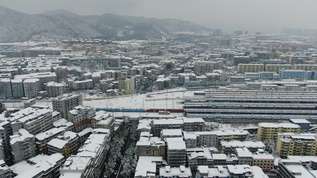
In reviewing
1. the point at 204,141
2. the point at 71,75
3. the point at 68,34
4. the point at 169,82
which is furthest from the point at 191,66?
the point at 68,34

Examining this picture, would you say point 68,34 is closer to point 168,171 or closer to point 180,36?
point 180,36

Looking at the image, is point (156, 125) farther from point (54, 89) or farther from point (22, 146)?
point (54, 89)

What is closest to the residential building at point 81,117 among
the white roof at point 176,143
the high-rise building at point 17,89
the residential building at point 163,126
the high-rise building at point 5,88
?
the residential building at point 163,126

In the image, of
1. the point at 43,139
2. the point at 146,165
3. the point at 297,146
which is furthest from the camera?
the point at 297,146

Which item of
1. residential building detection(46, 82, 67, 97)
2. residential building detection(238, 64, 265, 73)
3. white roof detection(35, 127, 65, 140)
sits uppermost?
residential building detection(238, 64, 265, 73)

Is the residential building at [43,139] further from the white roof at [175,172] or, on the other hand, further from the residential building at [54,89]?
the residential building at [54,89]

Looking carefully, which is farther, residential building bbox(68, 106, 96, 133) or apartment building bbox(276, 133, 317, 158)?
residential building bbox(68, 106, 96, 133)

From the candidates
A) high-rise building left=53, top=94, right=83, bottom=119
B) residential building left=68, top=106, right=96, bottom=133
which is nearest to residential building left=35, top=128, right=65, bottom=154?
residential building left=68, top=106, right=96, bottom=133

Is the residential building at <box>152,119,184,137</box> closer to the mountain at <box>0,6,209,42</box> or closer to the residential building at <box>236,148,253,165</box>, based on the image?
the residential building at <box>236,148,253,165</box>

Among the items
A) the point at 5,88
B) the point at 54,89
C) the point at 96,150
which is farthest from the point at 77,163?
the point at 5,88

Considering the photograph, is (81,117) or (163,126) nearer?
(163,126)


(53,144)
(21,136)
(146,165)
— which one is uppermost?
(21,136)
